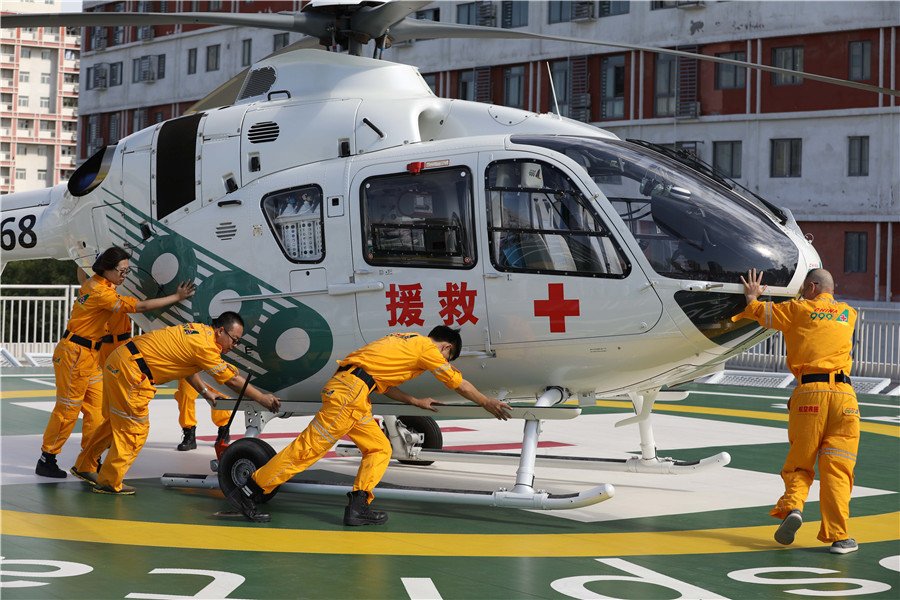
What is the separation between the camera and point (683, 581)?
646 cm

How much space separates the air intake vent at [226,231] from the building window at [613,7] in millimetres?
34422

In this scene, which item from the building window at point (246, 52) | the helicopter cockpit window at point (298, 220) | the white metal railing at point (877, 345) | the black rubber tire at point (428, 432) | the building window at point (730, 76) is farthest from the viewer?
the building window at point (246, 52)

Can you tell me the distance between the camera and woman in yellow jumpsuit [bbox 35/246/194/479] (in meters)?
9.42

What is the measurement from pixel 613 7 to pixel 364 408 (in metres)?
36.2

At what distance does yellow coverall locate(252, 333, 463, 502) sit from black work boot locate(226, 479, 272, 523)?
3.0 inches

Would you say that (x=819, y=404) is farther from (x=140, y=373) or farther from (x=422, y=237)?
(x=140, y=373)

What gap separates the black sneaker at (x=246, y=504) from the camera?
7.99 metres

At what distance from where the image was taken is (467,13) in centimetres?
4538

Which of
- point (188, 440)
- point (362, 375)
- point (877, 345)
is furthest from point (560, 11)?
point (362, 375)

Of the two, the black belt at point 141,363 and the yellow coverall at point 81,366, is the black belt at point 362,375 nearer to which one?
the black belt at point 141,363

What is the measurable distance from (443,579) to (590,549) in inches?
53.3

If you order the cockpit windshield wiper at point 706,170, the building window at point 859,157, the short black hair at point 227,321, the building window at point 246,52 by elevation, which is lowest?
the short black hair at point 227,321

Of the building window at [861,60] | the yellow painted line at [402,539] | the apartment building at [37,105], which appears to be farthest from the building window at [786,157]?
the apartment building at [37,105]

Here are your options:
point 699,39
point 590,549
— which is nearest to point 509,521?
point 590,549
